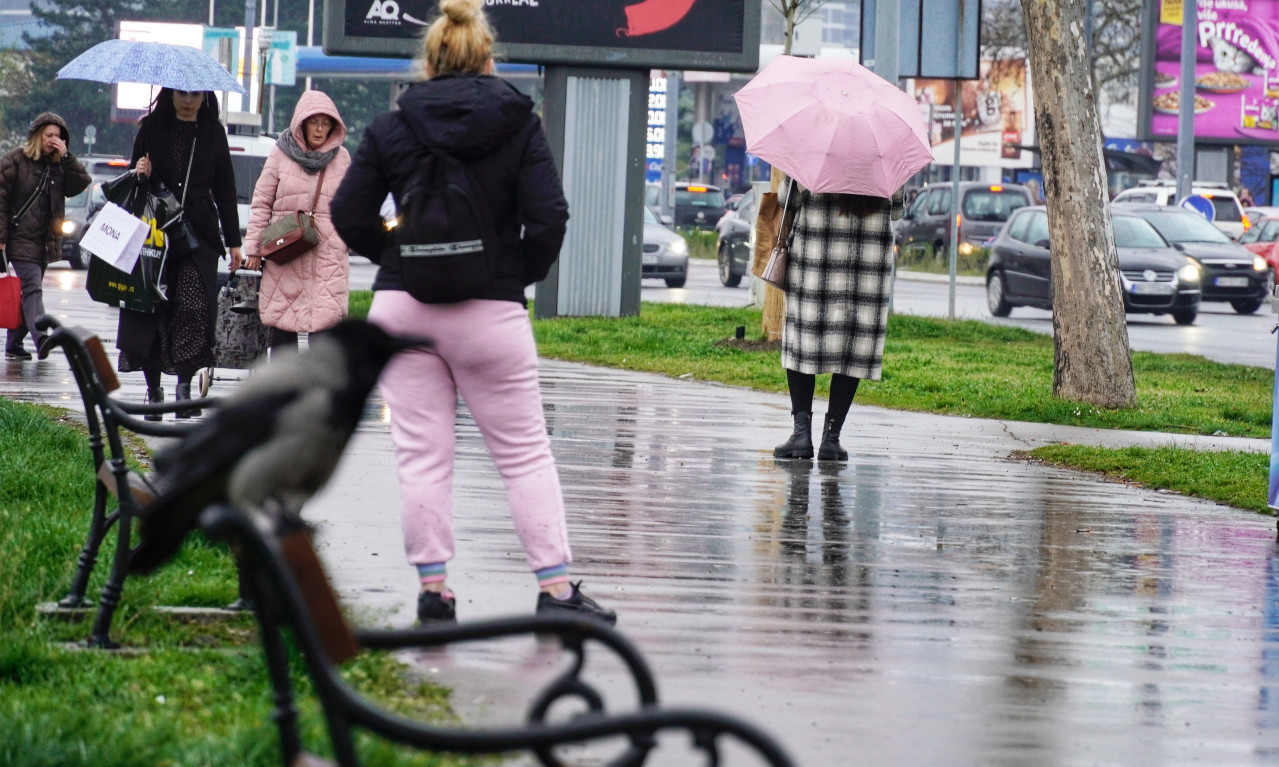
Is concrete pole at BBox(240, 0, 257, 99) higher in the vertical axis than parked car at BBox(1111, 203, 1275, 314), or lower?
higher

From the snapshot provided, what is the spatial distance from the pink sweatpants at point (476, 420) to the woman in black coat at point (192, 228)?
195 inches

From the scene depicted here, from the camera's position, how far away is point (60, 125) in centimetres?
1387

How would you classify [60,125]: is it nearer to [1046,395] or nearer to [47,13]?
[1046,395]

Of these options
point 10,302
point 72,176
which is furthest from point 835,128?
point 72,176

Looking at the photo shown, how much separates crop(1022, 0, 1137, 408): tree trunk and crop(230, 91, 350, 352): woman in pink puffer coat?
5.61 m

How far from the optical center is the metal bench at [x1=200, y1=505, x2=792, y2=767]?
2564 millimetres

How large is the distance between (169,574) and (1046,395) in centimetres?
893

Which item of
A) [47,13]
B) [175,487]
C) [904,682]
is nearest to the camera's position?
[175,487]

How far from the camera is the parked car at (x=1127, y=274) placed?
25.6 meters

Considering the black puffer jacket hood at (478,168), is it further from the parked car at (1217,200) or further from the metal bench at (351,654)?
the parked car at (1217,200)

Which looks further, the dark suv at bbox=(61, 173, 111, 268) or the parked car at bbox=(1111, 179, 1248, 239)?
the parked car at bbox=(1111, 179, 1248, 239)

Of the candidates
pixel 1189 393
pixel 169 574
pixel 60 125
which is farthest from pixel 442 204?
pixel 1189 393

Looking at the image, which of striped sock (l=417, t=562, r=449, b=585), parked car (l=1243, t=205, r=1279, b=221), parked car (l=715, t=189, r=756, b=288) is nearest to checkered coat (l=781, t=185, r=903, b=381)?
striped sock (l=417, t=562, r=449, b=585)

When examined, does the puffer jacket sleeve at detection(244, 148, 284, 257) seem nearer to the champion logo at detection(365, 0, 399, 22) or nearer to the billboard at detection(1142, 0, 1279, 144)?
the champion logo at detection(365, 0, 399, 22)
